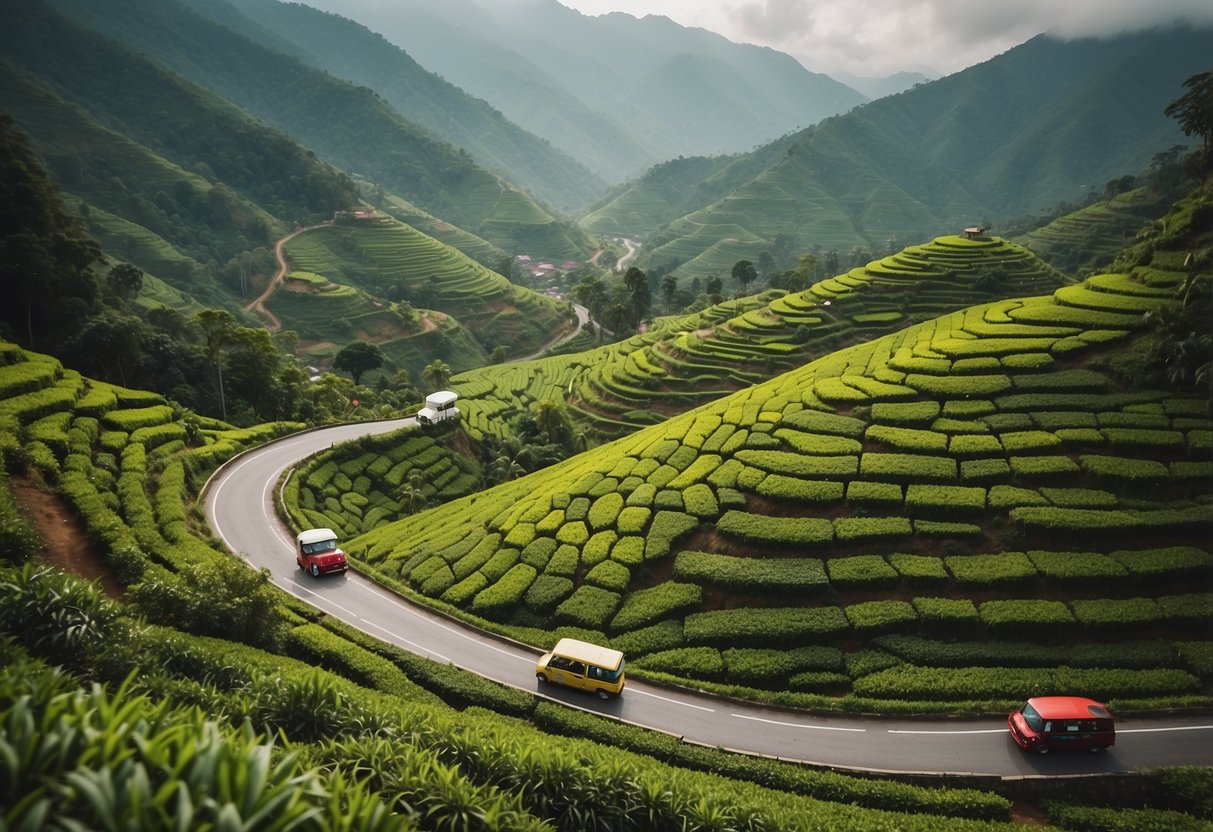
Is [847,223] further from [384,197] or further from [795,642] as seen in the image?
[795,642]

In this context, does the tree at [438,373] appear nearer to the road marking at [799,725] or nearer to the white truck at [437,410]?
the white truck at [437,410]

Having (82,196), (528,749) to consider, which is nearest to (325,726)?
(528,749)

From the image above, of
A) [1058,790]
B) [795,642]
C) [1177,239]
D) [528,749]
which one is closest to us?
[528,749]

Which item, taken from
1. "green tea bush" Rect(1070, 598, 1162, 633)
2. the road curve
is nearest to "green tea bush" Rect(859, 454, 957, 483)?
"green tea bush" Rect(1070, 598, 1162, 633)

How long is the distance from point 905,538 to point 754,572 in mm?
6202

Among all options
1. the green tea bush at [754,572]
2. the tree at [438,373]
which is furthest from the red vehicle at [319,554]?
the tree at [438,373]

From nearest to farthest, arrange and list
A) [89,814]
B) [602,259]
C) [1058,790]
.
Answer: [89,814] → [1058,790] → [602,259]

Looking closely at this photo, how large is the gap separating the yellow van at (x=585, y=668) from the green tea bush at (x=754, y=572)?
18.0 feet

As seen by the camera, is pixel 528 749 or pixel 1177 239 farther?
pixel 1177 239

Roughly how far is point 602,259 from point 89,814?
603 ft

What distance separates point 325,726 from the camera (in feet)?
42.3

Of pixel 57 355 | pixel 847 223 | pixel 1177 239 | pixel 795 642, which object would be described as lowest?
pixel 57 355

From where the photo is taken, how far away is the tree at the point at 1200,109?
39781mm

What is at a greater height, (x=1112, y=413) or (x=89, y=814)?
(x=1112, y=413)
